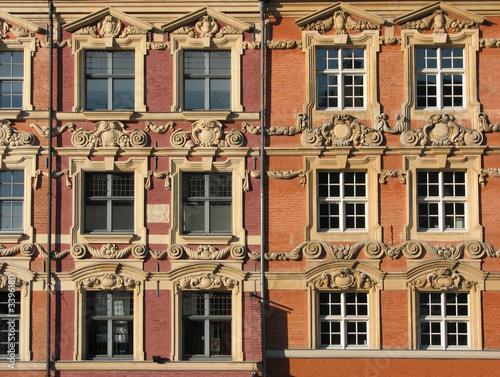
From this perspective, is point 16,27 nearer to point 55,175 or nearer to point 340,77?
point 55,175

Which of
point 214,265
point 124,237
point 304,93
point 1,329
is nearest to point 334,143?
point 304,93

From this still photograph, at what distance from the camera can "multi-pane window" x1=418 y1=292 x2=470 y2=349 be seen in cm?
1712

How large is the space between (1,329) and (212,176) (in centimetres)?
709

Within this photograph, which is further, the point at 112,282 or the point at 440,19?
the point at 440,19

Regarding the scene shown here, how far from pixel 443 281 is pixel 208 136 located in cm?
739

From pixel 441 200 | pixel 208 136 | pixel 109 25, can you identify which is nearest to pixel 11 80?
pixel 109 25

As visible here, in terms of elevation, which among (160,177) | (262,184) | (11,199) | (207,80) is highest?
(207,80)

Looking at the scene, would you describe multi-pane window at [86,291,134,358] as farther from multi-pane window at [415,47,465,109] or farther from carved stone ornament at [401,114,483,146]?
multi-pane window at [415,47,465,109]

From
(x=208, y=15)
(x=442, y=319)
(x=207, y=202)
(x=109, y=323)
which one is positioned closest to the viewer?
(x=442, y=319)

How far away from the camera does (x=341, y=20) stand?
57.9 ft

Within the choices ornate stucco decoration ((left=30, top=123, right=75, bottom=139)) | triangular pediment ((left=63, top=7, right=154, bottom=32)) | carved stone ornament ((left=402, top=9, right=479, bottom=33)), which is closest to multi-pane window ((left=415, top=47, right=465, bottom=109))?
carved stone ornament ((left=402, top=9, right=479, bottom=33))

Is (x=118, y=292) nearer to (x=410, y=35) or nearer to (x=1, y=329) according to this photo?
(x=1, y=329)

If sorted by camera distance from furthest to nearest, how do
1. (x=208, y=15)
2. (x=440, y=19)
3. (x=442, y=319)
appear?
1. (x=208, y=15)
2. (x=440, y=19)
3. (x=442, y=319)

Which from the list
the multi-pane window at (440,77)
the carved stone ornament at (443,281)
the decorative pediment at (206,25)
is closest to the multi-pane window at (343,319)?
the carved stone ornament at (443,281)
